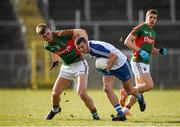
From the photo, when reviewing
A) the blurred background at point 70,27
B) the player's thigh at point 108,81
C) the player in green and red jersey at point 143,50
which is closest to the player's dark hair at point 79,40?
the player's thigh at point 108,81

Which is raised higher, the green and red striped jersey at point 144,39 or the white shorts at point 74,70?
the green and red striped jersey at point 144,39

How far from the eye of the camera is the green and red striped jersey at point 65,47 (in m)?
14.1

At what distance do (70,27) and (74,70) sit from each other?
69.9ft

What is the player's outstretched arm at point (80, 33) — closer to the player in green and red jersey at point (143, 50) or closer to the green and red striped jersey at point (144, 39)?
the player in green and red jersey at point (143, 50)

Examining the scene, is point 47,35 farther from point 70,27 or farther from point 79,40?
point 70,27

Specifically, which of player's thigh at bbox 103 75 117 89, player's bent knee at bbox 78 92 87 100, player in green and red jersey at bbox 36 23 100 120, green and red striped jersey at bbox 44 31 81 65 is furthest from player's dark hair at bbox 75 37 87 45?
player's thigh at bbox 103 75 117 89

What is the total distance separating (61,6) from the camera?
39188 mm

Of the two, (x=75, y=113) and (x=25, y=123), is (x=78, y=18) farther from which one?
(x=25, y=123)

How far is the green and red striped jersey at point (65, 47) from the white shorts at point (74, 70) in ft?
0.27

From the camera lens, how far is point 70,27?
35500mm

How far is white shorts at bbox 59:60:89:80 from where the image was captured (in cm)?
1426

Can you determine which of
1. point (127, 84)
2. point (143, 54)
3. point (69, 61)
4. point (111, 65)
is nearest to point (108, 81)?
point (127, 84)

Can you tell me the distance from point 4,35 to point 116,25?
565 centimetres

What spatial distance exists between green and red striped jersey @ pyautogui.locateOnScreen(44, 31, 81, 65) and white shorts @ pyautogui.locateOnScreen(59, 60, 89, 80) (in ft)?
0.27
